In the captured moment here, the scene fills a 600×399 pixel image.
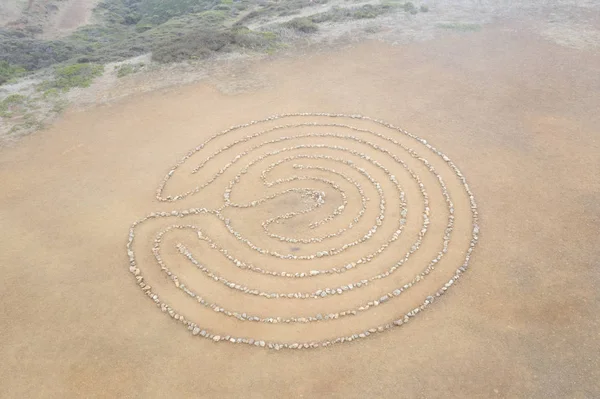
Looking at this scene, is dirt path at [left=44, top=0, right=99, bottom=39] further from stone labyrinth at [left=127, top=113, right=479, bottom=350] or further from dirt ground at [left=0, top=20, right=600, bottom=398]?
stone labyrinth at [left=127, top=113, right=479, bottom=350]

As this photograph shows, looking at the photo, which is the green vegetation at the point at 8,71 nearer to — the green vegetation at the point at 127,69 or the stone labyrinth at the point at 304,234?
the green vegetation at the point at 127,69

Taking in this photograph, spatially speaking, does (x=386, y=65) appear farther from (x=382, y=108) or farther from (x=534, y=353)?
(x=534, y=353)

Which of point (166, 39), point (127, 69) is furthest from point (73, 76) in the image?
point (166, 39)

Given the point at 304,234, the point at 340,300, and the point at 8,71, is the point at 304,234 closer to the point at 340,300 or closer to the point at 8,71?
the point at 340,300

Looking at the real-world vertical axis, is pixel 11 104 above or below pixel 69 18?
below

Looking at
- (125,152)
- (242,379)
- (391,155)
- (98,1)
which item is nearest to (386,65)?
(391,155)

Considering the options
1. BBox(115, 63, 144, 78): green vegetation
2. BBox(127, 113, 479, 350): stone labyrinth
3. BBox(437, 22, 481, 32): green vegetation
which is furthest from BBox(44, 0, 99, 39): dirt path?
BBox(437, 22, 481, 32): green vegetation
